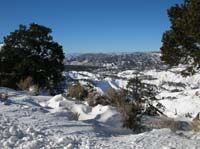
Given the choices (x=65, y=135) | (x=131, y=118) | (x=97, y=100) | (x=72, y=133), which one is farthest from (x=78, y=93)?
(x=65, y=135)

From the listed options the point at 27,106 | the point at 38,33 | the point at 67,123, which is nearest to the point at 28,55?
the point at 38,33

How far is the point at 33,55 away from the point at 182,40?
1425 cm

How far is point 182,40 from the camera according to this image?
1823 cm

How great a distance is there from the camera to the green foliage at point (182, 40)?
1709 centimetres

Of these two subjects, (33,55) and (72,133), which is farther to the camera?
(33,55)

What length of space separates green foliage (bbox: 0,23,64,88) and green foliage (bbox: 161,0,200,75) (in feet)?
39.3

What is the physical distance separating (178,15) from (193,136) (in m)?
11.4

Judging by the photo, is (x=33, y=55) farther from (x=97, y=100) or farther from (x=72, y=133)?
(x=72, y=133)

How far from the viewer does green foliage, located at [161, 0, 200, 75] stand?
17094mm

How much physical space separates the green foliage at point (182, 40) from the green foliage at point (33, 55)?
39.3 feet

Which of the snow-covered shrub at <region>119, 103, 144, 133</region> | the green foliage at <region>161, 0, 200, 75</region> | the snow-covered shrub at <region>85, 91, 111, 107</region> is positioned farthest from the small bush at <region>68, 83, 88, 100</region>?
the snow-covered shrub at <region>119, 103, 144, 133</region>

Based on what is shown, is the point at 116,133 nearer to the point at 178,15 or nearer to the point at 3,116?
the point at 3,116

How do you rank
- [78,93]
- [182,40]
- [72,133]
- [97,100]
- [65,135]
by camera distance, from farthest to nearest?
[182,40]
[78,93]
[97,100]
[72,133]
[65,135]

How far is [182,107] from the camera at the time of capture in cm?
3052
